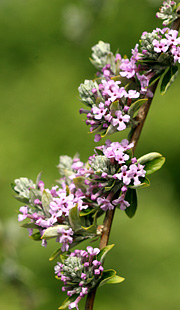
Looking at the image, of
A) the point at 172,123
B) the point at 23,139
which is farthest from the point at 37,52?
the point at 172,123

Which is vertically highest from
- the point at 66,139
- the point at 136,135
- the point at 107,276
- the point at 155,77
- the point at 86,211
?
the point at 66,139

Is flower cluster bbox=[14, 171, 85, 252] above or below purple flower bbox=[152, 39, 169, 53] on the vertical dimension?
below

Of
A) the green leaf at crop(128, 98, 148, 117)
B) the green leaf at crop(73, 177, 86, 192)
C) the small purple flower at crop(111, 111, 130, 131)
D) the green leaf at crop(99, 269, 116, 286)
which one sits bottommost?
the green leaf at crop(99, 269, 116, 286)

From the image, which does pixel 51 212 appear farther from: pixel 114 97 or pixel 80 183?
pixel 114 97

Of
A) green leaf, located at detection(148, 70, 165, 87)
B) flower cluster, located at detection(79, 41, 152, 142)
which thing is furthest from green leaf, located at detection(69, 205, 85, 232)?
green leaf, located at detection(148, 70, 165, 87)

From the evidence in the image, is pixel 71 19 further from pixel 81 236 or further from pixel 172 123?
pixel 81 236

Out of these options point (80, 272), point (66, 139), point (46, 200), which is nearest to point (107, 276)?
point (80, 272)

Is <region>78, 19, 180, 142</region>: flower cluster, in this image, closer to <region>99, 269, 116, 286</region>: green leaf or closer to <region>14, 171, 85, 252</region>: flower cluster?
<region>14, 171, 85, 252</region>: flower cluster
